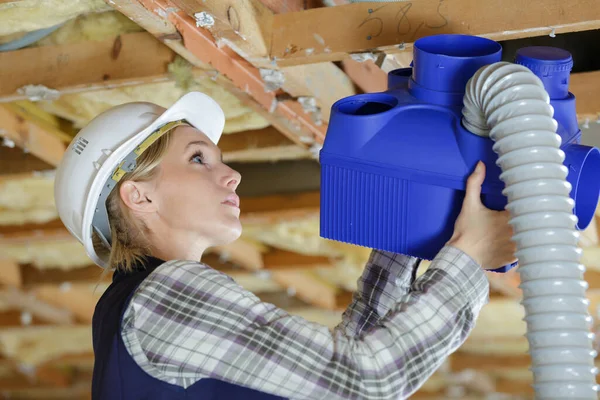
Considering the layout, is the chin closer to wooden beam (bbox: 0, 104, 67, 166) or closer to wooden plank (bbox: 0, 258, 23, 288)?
wooden beam (bbox: 0, 104, 67, 166)

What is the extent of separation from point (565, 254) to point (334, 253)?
2.61 metres

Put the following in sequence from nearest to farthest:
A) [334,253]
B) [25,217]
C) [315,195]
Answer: [315,195] → [25,217] → [334,253]

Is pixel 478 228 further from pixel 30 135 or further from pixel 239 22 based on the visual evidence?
pixel 30 135

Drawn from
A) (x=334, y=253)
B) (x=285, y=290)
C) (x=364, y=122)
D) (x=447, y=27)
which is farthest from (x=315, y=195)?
(x=364, y=122)

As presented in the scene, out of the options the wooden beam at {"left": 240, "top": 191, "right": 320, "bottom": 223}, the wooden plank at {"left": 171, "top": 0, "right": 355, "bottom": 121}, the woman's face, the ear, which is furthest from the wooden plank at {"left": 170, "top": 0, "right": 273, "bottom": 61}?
the wooden beam at {"left": 240, "top": 191, "right": 320, "bottom": 223}

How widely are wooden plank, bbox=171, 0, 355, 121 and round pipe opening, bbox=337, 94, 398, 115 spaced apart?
45cm

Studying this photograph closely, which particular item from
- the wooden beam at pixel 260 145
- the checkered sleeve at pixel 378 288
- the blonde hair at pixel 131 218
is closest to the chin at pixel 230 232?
the blonde hair at pixel 131 218

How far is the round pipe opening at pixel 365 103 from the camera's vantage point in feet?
5.21

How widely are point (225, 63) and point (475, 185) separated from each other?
0.99 m

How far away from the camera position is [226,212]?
1713 millimetres

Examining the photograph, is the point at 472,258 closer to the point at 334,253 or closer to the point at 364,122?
the point at 364,122

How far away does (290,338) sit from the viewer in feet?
4.68

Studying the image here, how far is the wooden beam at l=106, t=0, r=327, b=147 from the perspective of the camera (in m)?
1.98

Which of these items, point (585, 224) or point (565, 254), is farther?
point (585, 224)
